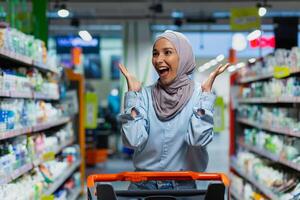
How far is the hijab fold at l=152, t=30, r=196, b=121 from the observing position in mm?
2676

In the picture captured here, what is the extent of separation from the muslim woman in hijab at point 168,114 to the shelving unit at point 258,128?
2223mm

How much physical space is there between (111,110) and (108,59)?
6.08 m

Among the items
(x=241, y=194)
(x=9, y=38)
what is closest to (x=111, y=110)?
(x=241, y=194)

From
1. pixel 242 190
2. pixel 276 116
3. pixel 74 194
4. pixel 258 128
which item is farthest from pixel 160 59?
pixel 242 190

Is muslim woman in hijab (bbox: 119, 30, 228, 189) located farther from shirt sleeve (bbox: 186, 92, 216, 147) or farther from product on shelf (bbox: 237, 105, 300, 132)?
product on shelf (bbox: 237, 105, 300, 132)

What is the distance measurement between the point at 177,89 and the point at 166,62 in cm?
16

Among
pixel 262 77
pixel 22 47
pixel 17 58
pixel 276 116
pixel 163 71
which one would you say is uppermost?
pixel 22 47

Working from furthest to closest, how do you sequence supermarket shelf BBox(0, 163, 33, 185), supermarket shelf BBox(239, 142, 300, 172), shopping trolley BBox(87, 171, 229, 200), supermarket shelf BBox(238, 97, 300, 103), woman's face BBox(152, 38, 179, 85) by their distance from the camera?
supermarket shelf BBox(238, 97, 300, 103) < supermarket shelf BBox(239, 142, 300, 172) < supermarket shelf BBox(0, 163, 33, 185) < woman's face BBox(152, 38, 179, 85) < shopping trolley BBox(87, 171, 229, 200)

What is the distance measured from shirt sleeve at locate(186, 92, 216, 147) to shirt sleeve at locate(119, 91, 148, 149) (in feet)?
0.84

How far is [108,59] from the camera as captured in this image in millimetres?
21188

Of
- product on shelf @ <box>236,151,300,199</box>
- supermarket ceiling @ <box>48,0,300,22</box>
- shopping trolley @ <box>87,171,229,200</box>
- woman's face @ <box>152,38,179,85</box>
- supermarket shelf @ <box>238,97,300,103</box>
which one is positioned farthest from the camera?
supermarket ceiling @ <box>48,0,300,22</box>

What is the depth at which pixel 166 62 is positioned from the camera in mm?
2676

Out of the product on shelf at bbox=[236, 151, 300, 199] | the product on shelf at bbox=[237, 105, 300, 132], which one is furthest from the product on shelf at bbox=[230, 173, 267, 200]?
the product on shelf at bbox=[237, 105, 300, 132]

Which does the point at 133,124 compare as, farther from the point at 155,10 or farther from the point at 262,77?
the point at 155,10
